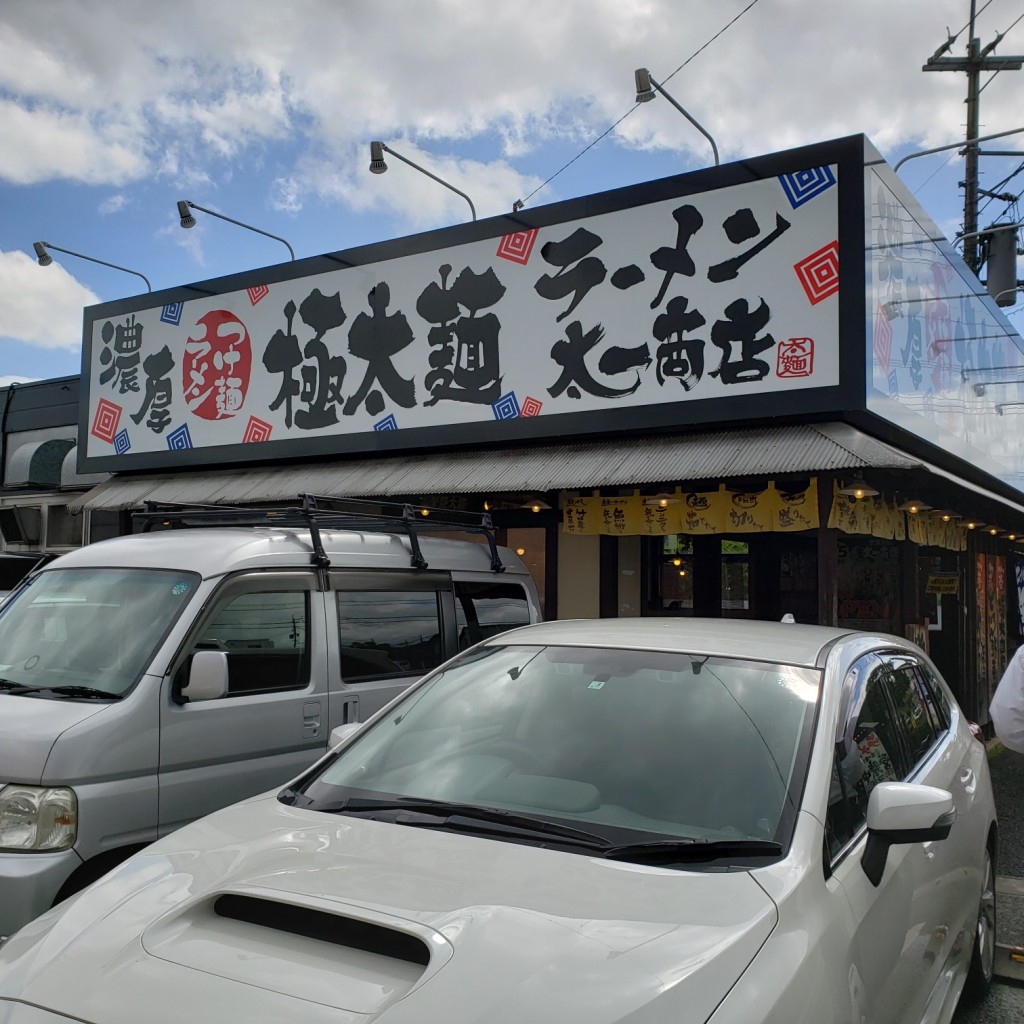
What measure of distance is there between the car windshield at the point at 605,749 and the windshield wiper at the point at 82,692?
143cm

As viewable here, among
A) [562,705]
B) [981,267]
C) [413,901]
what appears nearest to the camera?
[413,901]

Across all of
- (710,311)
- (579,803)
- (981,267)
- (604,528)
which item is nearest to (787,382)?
(710,311)

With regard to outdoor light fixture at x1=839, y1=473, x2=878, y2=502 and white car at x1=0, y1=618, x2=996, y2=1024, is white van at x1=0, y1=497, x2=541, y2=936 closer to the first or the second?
white car at x1=0, y1=618, x2=996, y2=1024

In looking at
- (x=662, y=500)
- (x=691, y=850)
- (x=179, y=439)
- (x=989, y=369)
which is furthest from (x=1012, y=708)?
(x=989, y=369)

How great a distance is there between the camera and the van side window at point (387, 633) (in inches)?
206

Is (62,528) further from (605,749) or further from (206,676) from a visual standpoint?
(605,749)

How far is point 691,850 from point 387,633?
11.4 ft

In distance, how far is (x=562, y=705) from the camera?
304 centimetres

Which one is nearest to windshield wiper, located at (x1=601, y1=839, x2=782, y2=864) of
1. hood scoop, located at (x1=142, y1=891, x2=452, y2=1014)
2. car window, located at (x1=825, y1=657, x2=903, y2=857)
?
car window, located at (x1=825, y1=657, x2=903, y2=857)

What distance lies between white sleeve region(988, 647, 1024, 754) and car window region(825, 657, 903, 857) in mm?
1239

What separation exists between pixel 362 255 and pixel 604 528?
4.46 meters

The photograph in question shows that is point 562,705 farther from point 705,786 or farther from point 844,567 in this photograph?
point 844,567

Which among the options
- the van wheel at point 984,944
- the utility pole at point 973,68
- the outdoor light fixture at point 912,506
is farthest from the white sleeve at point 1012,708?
the utility pole at point 973,68

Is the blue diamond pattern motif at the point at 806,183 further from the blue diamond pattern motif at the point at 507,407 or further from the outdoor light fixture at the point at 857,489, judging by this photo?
the blue diamond pattern motif at the point at 507,407
